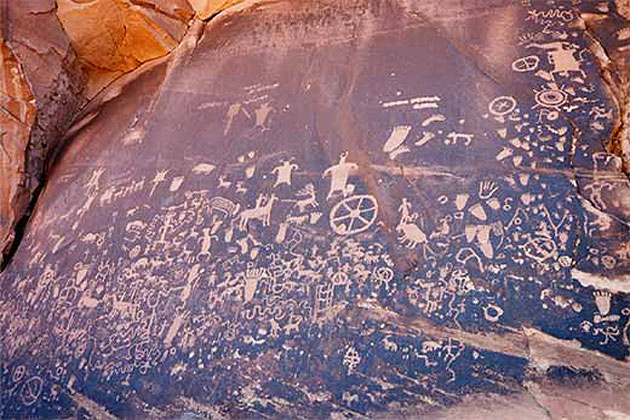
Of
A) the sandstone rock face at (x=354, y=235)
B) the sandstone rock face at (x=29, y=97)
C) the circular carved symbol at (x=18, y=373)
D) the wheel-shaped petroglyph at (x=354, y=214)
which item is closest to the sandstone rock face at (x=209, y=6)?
the sandstone rock face at (x=354, y=235)

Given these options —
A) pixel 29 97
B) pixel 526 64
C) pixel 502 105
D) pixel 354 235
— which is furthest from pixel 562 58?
pixel 29 97

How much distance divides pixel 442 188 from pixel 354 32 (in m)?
1.16

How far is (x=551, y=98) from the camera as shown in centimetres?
271

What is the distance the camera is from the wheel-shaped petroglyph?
8.93 ft

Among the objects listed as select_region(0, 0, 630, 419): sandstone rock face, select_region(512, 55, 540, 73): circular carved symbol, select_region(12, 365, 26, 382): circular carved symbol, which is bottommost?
select_region(12, 365, 26, 382): circular carved symbol

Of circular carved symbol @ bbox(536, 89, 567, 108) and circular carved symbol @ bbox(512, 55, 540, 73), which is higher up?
circular carved symbol @ bbox(512, 55, 540, 73)

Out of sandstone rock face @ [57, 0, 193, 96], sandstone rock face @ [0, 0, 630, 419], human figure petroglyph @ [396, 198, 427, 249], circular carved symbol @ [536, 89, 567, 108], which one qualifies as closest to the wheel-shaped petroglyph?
sandstone rock face @ [0, 0, 630, 419]

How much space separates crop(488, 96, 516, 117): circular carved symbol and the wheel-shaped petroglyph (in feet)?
1.93

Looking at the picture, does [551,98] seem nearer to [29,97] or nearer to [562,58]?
[562,58]

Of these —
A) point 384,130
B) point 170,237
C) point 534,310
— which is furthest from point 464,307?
point 170,237

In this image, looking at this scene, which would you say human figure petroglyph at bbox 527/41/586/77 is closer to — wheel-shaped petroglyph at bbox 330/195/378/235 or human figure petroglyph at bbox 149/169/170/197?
wheel-shaped petroglyph at bbox 330/195/378/235

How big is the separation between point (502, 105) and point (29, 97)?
2740 mm

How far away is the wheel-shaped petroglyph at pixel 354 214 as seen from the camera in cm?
272

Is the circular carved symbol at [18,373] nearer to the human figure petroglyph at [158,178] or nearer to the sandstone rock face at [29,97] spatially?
the sandstone rock face at [29,97]
